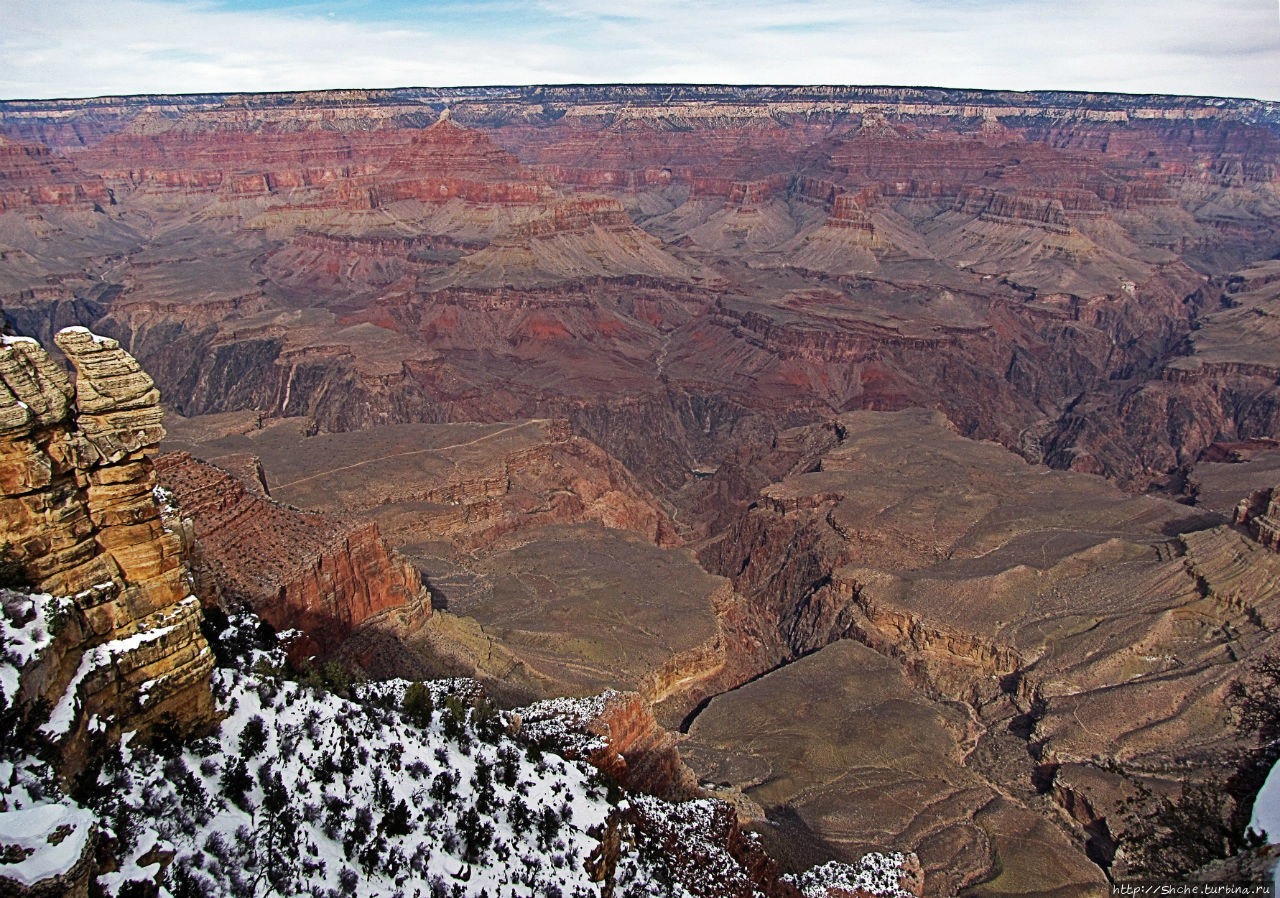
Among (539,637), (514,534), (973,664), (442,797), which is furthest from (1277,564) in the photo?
(442,797)

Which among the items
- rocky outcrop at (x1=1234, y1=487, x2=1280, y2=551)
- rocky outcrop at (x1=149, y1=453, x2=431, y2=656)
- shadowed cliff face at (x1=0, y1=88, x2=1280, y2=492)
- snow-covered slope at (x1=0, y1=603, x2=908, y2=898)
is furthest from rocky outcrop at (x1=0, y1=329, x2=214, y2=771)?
shadowed cliff face at (x1=0, y1=88, x2=1280, y2=492)

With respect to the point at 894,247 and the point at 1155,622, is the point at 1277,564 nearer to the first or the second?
the point at 1155,622

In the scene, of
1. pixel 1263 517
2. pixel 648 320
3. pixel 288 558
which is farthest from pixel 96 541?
pixel 648 320

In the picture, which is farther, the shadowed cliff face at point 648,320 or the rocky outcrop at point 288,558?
the shadowed cliff face at point 648,320

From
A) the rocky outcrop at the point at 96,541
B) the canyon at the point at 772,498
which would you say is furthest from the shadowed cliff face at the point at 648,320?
the rocky outcrop at the point at 96,541

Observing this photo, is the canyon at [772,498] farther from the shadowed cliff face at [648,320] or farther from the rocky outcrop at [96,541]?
the shadowed cliff face at [648,320]

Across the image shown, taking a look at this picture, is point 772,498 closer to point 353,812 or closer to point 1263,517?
point 1263,517

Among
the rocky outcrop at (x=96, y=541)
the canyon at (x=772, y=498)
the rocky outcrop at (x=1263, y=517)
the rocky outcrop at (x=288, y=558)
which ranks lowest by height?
the canyon at (x=772, y=498)
